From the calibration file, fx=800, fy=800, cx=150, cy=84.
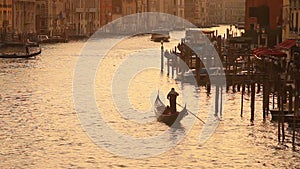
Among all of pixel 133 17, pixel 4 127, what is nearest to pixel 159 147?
pixel 4 127

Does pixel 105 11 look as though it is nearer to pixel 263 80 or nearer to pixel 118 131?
pixel 263 80

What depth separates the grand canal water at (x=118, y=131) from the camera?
64.3ft

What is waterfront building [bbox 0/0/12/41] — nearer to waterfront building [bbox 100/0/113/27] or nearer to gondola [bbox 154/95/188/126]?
waterfront building [bbox 100/0/113/27]

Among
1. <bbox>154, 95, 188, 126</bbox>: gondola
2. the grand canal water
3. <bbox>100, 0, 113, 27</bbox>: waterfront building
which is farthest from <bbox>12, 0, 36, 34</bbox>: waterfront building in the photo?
<bbox>154, 95, 188, 126</bbox>: gondola

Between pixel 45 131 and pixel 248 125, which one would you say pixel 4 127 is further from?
pixel 248 125

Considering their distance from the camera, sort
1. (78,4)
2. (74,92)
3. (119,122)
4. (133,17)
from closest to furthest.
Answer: (119,122) → (74,92) → (78,4) → (133,17)

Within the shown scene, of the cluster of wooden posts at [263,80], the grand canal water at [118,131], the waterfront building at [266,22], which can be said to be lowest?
the grand canal water at [118,131]

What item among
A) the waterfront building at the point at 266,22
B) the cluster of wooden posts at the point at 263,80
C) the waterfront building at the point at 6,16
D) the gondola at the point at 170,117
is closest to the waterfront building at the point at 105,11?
the waterfront building at the point at 6,16

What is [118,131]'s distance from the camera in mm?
23703

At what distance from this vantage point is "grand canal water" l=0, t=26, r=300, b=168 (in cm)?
1961

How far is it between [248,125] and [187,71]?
1657 cm

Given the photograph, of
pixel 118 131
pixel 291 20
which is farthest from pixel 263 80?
pixel 291 20

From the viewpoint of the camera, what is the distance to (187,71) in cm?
4091

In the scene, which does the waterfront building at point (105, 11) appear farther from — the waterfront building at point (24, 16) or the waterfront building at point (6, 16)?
the waterfront building at point (6, 16)
